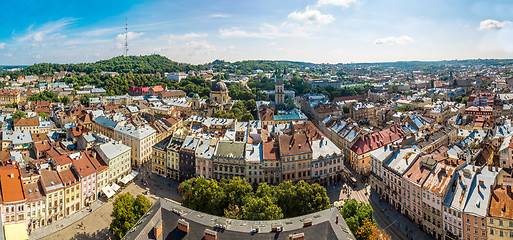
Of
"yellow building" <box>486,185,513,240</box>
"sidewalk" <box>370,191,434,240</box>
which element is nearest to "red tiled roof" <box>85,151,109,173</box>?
"sidewalk" <box>370,191,434,240</box>

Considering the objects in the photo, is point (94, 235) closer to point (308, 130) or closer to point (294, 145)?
point (294, 145)

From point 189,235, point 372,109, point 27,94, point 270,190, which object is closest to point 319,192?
point 270,190

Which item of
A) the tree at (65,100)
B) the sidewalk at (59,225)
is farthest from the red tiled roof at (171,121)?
the tree at (65,100)

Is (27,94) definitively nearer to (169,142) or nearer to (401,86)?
(169,142)

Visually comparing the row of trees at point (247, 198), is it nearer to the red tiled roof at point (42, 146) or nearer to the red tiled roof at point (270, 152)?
the red tiled roof at point (270, 152)

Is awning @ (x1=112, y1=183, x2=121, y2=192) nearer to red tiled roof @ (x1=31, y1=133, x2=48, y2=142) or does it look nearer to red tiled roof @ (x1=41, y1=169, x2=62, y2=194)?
red tiled roof @ (x1=41, y1=169, x2=62, y2=194)
